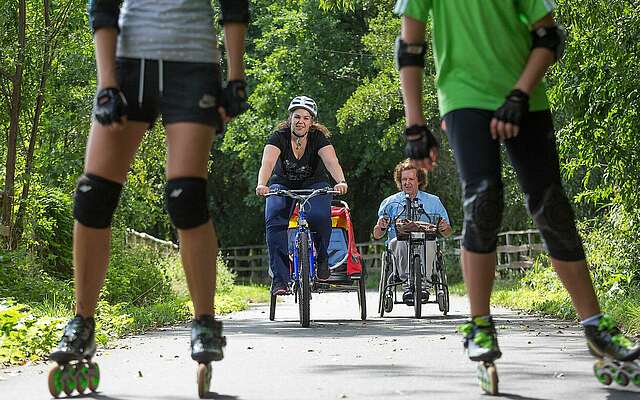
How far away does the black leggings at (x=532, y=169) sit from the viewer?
5148 millimetres

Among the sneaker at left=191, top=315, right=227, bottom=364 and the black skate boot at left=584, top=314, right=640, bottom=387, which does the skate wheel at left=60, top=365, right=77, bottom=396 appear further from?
the black skate boot at left=584, top=314, right=640, bottom=387

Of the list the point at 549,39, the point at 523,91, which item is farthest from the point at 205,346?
the point at 549,39

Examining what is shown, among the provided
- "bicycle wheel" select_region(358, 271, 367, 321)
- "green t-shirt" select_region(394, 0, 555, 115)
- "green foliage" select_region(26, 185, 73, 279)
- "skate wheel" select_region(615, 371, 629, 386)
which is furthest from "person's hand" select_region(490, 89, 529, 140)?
"green foliage" select_region(26, 185, 73, 279)

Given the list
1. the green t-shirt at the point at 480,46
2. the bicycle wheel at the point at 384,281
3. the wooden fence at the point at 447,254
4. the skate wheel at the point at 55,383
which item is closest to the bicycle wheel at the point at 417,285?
the bicycle wheel at the point at 384,281

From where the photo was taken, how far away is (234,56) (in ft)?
18.1

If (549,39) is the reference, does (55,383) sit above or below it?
below

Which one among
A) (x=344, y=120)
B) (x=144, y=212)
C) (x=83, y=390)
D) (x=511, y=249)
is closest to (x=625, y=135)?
(x=83, y=390)

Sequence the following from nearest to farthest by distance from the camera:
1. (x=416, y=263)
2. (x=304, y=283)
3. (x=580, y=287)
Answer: (x=580, y=287), (x=304, y=283), (x=416, y=263)

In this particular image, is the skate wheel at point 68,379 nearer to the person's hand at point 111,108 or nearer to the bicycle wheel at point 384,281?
the person's hand at point 111,108

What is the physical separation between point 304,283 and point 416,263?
194 centimetres

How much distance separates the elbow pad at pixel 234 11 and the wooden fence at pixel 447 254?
18036 millimetres

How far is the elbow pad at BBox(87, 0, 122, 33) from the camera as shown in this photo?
5.45 m

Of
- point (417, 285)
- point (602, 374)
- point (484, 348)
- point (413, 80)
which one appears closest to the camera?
point (484, 348)

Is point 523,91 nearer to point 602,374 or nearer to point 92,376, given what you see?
point 602,374
